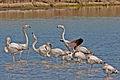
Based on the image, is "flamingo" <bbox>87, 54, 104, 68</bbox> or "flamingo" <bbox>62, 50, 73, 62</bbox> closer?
"flamingo" <bbox>87, 54, 104, 68</bbox>

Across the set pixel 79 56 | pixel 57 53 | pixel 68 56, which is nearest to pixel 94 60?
pixel 79 56

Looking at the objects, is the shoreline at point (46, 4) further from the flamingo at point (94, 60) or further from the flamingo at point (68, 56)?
the flamingo at point (94, 60)

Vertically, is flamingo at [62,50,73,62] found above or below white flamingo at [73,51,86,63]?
below

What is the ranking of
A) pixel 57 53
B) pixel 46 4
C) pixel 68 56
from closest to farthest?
pixel 57 53, pixel 68 56, pixel 46 4

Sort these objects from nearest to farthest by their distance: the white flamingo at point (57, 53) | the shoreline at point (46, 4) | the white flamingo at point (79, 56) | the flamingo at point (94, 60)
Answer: the flamingo at point (94, 60), the white flamingo at point (79, 56), the white flamingo at point (57, 53), the shoreline at point (46, 4)

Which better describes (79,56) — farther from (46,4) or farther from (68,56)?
(46,4)

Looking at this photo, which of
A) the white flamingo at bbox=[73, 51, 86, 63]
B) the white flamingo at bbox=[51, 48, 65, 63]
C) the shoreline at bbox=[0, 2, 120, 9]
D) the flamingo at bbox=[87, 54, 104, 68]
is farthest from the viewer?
the shoreline at bbox=[0, 2, 120, 9]

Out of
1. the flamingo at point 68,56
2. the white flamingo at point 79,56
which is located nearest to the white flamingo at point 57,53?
the flamingo at point 68,56

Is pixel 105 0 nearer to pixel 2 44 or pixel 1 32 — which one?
pixel 1 32

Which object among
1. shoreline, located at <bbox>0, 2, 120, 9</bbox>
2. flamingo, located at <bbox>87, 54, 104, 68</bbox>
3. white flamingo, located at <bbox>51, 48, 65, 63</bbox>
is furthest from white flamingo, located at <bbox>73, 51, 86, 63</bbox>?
shoreline, located at <bbox>0, 2, 120, 9</bbox>

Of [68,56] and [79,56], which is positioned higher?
[79,56]

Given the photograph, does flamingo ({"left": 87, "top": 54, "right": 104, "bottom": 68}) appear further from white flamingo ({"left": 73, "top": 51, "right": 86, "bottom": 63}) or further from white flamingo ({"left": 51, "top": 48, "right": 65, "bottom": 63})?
white flamingo ({"left": 51, "top": 48, "right": 65, "bottom": 63})

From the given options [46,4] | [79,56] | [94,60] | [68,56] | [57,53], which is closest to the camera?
[94,60]

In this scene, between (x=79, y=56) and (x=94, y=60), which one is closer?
(x=94, y=60)
